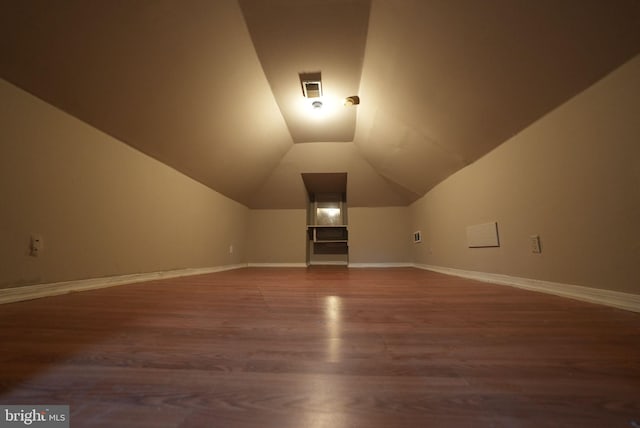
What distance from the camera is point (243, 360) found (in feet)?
2.16

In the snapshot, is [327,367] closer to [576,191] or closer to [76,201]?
[576,191]

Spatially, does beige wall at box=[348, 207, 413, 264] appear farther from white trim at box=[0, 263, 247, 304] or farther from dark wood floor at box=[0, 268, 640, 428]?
dark wood floor at box=[0, 268, 640, 428]

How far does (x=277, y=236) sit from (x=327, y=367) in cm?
444

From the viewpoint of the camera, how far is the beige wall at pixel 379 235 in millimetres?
4832

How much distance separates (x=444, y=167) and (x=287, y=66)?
2.16 m

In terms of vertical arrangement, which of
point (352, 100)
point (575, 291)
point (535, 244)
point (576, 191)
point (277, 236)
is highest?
point (352, 100)

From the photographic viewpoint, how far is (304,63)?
7.46 ft

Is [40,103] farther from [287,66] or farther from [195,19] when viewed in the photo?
[287,66]

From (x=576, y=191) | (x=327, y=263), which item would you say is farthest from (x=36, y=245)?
(x=327, y=263)

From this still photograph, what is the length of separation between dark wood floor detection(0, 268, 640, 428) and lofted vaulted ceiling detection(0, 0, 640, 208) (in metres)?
1.38

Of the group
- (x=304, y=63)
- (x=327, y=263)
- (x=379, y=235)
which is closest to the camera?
(x=304, y=63)

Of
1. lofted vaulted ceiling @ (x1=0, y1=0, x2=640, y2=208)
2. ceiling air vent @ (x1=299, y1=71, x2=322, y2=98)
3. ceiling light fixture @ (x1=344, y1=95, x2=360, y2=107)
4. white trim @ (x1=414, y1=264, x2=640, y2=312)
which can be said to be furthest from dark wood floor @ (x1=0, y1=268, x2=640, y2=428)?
ceiling light fixture @ (x1=344, y1=95, x2=360, y2=107)

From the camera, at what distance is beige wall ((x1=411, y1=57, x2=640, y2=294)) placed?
3.98 feet

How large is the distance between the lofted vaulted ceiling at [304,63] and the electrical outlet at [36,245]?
918mm
